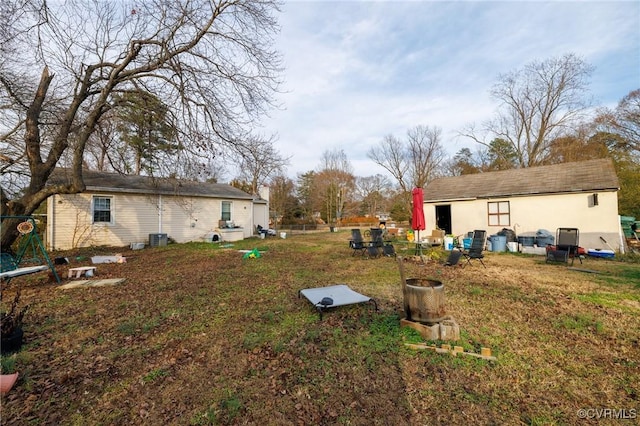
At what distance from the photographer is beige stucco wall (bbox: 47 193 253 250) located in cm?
1202

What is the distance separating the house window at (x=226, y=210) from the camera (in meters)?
17.8

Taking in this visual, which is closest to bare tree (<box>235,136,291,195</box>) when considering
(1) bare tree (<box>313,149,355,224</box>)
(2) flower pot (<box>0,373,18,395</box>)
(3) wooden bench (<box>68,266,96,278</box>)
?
(3) wooden bench (<box>68,266,96,278</box>)

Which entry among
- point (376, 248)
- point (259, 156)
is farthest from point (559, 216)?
point (259, 156)

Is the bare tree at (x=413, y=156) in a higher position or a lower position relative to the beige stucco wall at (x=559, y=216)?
higher

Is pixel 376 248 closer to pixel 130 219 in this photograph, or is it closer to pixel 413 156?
pixel 130 219

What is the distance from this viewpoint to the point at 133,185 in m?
14.5

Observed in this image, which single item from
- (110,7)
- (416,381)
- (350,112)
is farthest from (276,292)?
(350,112)

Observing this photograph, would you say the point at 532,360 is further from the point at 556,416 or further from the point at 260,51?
the point at 260,51

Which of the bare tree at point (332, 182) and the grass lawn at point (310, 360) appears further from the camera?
the bare tree at point (332, 182)

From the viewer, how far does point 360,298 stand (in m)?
4.87

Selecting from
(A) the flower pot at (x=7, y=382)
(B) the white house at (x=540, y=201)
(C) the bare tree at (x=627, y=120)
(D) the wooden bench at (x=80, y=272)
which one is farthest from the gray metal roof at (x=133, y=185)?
(C) the bare tree at (x=627, y=120)

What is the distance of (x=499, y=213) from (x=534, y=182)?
7.26 ft

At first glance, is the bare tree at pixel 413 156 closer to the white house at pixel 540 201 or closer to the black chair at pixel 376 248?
the white house at pixel 540 201

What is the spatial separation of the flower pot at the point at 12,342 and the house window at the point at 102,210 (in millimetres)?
11750
